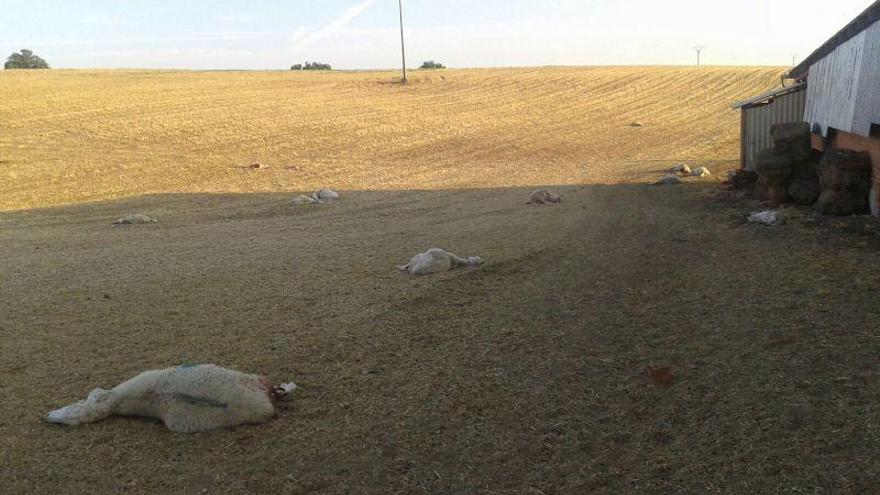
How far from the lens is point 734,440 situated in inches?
180

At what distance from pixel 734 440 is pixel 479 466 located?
5.19ft

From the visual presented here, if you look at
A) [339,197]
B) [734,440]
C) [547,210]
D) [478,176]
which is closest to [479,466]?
[734,440]

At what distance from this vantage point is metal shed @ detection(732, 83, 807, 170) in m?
16.5

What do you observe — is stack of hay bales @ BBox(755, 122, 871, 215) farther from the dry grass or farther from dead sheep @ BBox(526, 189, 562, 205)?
the dry grass

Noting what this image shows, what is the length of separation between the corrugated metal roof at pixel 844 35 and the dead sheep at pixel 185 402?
10037 millimetres

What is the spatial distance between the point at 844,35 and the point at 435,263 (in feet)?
27.4

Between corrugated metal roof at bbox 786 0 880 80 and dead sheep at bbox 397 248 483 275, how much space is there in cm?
670

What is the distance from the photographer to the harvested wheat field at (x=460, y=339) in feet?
14.7

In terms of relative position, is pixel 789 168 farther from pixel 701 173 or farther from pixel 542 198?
pixel 701 173

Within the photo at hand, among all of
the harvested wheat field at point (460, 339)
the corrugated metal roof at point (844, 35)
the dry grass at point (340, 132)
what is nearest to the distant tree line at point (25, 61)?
the dry grass at point (340, 132)

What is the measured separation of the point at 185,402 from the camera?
5133mm

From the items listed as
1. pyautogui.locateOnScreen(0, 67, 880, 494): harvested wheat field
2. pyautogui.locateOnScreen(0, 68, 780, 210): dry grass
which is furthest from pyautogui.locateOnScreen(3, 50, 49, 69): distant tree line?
pyautogui.locateOnScreen(0, 67, 880, 494): harvested wheat field

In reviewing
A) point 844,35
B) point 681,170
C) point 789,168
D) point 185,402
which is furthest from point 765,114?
point 185,402

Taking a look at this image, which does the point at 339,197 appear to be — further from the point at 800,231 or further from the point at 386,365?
the point at 386,365
